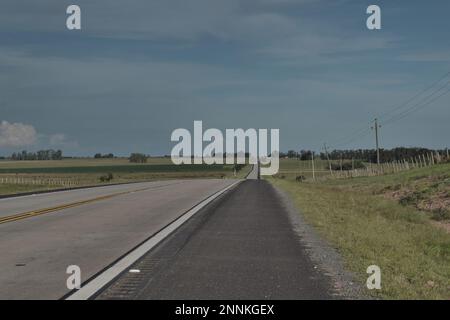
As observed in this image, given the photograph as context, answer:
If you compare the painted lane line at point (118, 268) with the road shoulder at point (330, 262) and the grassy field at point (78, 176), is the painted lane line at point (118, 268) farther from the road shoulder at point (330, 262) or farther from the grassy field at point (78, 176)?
the grassy field at point (78, 176)

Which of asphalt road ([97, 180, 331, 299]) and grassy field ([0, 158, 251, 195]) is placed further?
grassy field ([0, 158, 251, 195])

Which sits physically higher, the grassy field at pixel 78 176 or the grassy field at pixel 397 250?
the grassy field at pixel 78 176

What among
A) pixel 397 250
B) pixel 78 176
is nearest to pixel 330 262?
pixel 397 250

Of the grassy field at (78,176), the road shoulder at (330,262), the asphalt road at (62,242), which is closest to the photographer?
the road shoulder at (330,262)

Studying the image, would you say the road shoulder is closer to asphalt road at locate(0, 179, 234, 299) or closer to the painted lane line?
the painted lane line

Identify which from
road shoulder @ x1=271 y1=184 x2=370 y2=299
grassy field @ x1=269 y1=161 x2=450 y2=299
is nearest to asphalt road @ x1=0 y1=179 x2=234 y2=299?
road shoulder @ x1=271 y1=184 x2=370 y2=299

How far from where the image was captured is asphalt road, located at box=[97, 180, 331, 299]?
7.16m

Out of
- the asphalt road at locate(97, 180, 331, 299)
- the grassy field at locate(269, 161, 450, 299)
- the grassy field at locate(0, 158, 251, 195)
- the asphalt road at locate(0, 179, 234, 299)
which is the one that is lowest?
the grassy field at locate(269, 161, 450, 299)

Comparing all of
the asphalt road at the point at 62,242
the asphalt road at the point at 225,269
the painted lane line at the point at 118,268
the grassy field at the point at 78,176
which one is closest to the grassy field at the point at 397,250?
the asphalt road at the point at 225,269

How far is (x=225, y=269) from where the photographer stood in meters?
8.77

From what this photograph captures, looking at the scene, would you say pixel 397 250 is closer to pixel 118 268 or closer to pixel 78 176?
pixel 118 268

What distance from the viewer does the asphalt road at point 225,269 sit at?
7159 mm
